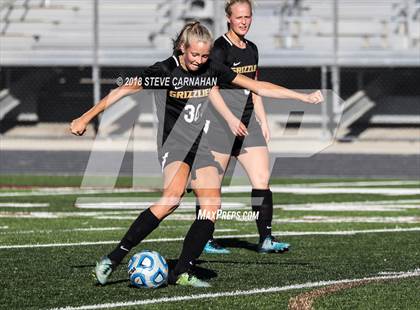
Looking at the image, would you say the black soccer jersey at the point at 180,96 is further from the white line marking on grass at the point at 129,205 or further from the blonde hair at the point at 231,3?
the white line marking on grass at the point at 129,205

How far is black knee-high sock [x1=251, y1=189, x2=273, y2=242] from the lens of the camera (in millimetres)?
9375

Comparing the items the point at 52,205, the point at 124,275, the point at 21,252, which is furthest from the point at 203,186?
the point at 52,205

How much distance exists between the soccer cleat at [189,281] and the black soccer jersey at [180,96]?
88cm

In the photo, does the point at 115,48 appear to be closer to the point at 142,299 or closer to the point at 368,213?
the point at 368,213

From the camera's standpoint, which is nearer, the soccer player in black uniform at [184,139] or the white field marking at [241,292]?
the white field marking at [241,292]

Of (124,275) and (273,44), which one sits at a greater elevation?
(124,275)

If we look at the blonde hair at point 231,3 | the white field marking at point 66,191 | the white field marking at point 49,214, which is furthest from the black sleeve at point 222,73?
the white field marking at point 66,191

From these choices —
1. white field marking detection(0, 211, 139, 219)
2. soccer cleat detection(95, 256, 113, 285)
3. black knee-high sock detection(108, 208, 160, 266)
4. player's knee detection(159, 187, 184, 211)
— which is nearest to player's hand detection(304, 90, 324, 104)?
player's knee detection(159, 187, 184, 211)

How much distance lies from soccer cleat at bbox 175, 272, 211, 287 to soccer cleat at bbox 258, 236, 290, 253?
2.03 meters

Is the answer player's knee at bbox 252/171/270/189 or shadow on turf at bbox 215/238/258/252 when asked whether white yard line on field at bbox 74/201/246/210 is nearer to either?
shadow on turf at bbox 215/238/258/252

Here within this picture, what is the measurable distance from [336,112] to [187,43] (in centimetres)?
1823

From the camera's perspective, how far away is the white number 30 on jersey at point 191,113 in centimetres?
761

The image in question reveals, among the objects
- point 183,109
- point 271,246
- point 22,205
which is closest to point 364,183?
point 22,205

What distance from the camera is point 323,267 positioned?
8.21m
